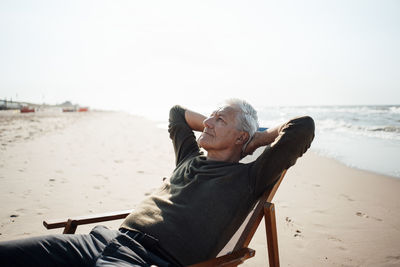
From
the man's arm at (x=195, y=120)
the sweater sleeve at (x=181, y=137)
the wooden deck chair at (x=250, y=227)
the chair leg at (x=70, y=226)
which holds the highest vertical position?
the man's arm at (x=195, y=120)

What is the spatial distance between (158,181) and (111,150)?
387cm

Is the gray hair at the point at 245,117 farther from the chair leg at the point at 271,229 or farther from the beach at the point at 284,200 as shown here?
the chair leg at the point at 271,229

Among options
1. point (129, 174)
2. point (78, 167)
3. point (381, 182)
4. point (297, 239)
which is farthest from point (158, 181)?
point (381, 182)

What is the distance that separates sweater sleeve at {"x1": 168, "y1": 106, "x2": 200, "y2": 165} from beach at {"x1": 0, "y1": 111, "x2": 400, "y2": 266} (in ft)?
2.14

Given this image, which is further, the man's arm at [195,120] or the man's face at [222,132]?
the man's arm at [195,120]

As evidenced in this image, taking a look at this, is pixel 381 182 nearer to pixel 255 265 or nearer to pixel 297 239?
pixel 297 239

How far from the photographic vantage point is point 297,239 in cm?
327

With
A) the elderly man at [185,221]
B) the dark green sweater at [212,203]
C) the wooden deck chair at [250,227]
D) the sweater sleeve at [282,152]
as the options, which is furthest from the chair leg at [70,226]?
the sweater sleeve at [282,152]

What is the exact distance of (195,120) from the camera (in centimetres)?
277

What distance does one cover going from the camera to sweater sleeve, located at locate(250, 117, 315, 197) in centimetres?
182

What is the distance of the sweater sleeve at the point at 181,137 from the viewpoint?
2.69 m

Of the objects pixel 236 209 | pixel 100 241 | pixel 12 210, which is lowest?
pixel 12 210

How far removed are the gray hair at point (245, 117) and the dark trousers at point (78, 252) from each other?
48.2 inches

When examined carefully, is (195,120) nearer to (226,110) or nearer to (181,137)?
(181,137)
